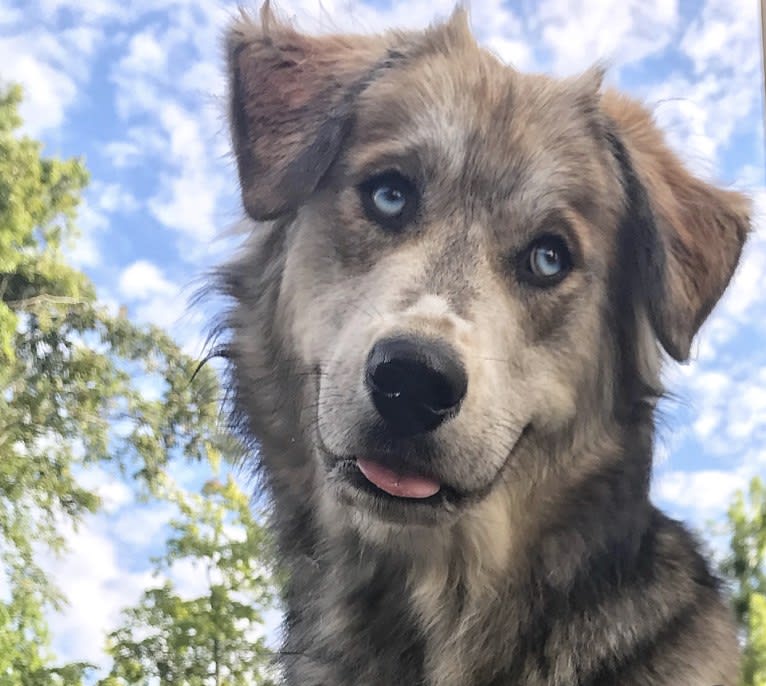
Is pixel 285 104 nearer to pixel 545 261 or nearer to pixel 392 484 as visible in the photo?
pixel 545 261

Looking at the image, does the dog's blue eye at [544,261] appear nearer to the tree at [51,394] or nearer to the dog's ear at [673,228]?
the dog's ear at [673,228]

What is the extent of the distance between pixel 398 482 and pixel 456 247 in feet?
0.96

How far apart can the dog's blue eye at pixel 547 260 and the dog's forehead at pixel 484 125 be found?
2.5 inches

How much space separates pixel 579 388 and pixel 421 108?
0.42 m

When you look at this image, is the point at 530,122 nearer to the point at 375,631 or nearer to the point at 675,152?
the point at 675,152

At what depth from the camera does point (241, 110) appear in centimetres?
114

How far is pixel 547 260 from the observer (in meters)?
1.05

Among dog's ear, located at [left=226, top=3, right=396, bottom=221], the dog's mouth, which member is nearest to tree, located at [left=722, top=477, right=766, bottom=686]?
the dog's mouth

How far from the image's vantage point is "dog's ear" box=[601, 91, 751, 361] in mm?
1075

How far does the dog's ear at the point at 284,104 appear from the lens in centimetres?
110

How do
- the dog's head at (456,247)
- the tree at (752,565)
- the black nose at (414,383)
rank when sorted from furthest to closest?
the tree at (752,565)
the dog's head at (456,247)
the black nose at (414,383)

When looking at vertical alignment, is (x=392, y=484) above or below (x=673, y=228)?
below

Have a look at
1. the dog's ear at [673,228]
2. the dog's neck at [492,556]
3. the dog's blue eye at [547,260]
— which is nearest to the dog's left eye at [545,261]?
the dog's blue eye at [547,260]

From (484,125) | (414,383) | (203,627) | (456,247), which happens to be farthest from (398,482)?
(203,627)
